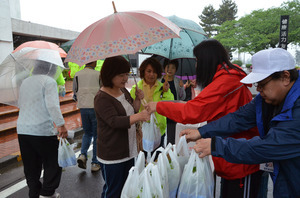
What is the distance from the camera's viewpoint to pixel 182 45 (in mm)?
3301

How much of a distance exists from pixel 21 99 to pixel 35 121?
317 millimetres

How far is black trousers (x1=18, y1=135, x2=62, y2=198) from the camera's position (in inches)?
104

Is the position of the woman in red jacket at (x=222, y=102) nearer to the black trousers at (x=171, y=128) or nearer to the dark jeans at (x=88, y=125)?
the black trousers at (x=171, y=128)

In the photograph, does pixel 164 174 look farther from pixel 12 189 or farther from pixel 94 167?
pixel 12 189

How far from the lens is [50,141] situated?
271 centimetres

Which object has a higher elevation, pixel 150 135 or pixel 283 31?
pixel 283 31

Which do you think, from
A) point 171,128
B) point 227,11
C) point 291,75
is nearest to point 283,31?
point 171,128

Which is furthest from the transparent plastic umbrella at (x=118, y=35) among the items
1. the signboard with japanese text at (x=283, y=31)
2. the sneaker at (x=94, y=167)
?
the signboard with japanese text at (x=283, y=31)

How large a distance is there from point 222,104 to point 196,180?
2.05ft

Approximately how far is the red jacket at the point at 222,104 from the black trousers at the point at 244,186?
69 millimetres

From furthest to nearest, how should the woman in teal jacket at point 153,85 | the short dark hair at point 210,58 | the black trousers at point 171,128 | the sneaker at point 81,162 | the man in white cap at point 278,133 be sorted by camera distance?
the black trousers at point 171,128, the sneaker at point 81,162, the woman in teal jacket at point 153,85, the short dark hair at point 210,58, the man in white cap at point 278,133

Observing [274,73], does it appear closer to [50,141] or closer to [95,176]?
[50,141]

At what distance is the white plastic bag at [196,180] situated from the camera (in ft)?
5.22

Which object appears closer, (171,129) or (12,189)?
(12,189)
